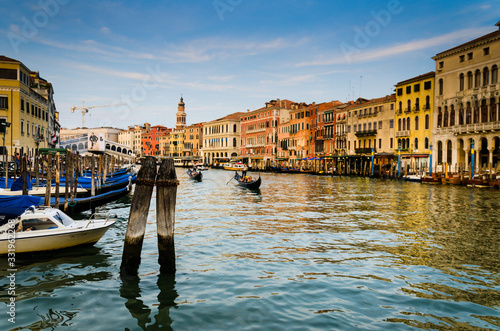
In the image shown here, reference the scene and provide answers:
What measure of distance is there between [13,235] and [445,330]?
7.13 meters

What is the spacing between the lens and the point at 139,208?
6.06 meters

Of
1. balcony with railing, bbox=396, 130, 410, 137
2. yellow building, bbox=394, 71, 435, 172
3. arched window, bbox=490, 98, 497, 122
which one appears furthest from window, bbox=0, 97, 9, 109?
arched window, bbox=490, 98, 497, 122

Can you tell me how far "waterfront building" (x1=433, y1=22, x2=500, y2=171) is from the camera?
3181 cm

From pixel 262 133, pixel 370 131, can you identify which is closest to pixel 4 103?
pixel 370 131

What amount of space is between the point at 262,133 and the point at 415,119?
1391 inches

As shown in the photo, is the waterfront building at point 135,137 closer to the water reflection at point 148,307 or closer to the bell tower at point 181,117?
the bell tower at point 181,117

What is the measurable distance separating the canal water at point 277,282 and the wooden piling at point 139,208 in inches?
20.4

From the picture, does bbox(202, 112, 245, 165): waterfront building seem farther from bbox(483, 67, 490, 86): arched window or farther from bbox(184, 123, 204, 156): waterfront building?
bbox(483, 67, 490, 86): arched window

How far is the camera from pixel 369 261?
24.8 feet

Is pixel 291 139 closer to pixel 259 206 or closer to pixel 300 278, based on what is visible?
pixel 259 206

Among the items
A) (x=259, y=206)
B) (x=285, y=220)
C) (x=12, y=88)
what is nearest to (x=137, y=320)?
(x=285, y=220)

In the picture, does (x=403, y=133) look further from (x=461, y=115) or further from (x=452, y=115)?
(x=461, y=115)

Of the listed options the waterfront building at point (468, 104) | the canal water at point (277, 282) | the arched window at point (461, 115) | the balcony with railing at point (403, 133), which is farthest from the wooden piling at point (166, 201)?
the balcony with railing at point (403, 133)

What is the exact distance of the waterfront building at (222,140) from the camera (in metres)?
82.1
